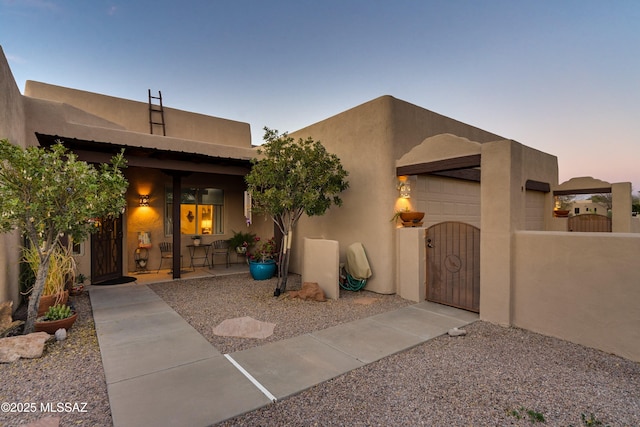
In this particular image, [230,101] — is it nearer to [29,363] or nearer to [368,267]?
[368,267]

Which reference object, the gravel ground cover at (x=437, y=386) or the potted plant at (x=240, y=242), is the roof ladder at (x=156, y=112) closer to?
the potted plant at (x=240, y=242)

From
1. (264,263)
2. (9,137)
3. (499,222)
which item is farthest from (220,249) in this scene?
(499,222)

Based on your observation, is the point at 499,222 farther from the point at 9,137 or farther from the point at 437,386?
the point at 9,137

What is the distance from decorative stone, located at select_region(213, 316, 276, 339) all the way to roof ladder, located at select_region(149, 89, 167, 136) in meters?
7.99

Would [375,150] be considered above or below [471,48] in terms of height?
below

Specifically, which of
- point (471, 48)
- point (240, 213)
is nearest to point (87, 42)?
point (240, 213)

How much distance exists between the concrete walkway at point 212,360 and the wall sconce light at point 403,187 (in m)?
2.50

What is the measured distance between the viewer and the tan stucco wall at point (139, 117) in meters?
8.62

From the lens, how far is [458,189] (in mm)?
8031

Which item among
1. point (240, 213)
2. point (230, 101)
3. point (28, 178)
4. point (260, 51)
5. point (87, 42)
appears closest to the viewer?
point (28, 178)

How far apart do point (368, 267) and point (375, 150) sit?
2.66 meters

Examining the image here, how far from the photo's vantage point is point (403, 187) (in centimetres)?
655

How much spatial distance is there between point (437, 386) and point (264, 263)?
5.81 metres

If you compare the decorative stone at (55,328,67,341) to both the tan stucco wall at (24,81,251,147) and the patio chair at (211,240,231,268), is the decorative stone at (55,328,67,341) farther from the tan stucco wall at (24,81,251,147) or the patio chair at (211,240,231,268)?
the tan stucco wall at (24,81,251,147)
